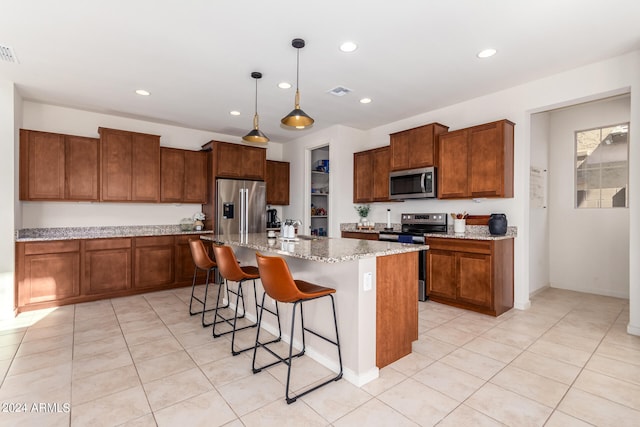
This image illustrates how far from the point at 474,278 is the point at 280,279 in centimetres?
273

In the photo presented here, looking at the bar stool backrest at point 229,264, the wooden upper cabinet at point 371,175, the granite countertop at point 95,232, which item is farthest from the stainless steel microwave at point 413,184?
the granite countertop at point 95,232

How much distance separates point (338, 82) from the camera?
3.71 metres

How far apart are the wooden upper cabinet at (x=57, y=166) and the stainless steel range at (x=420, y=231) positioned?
4.44 metres

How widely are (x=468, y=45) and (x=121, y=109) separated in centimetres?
469

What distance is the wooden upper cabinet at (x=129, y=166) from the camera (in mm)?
4570

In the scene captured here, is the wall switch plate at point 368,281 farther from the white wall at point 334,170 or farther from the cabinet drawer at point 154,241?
the cabinet drawer at point 154,241

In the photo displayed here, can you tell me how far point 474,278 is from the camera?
12.3 feet

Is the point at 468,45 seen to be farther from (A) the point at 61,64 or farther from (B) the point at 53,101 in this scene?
(B) the point at 53,101

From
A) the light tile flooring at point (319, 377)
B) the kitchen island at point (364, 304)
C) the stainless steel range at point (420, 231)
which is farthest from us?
the stainless steel range at point (420, 231)

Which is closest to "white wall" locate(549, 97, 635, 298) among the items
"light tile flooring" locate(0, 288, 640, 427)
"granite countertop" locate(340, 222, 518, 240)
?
"light tile flooring" locate(0, 288, 640, 427)

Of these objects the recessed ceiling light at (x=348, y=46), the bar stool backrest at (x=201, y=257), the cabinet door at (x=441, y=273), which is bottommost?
the cabinet door at (x=441, y=273)

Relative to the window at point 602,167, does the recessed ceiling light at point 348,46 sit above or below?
above

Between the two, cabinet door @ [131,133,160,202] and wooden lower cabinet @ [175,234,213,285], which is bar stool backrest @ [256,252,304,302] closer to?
wooden lower cabinet @ [175,234,213,285]

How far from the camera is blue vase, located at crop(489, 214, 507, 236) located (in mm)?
3855
